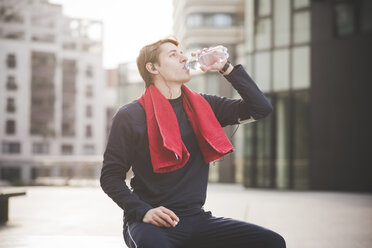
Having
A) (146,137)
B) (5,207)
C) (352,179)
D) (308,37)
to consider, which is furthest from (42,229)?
(308,37)

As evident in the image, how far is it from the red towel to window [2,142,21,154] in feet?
200

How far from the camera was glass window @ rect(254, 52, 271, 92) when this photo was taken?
65.2 feet

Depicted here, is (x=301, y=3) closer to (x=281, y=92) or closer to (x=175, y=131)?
(x=281, y=92)

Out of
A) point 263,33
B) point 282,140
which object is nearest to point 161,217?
point 282,140

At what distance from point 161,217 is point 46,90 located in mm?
62545

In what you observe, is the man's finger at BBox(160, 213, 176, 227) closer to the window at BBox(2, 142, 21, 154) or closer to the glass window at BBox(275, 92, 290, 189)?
the glass window at BBox(275, 92, 290, 189)

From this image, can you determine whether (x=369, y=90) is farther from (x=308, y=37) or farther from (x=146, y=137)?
(x=146, y=137)

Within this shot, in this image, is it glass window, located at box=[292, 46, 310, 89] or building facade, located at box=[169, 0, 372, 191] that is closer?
building facade, located at box=[169, 0, 372, 191]

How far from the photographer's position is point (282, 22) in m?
19.5

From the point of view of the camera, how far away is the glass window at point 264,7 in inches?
785

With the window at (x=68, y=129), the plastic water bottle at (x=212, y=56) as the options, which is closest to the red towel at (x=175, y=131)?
the plastic water bottle at (x=212, y=56)

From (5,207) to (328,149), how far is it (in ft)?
41.2

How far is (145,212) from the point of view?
104 inches

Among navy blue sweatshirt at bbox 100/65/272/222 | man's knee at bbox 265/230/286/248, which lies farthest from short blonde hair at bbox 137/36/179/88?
man's knee at bbox 265/230/286/248
